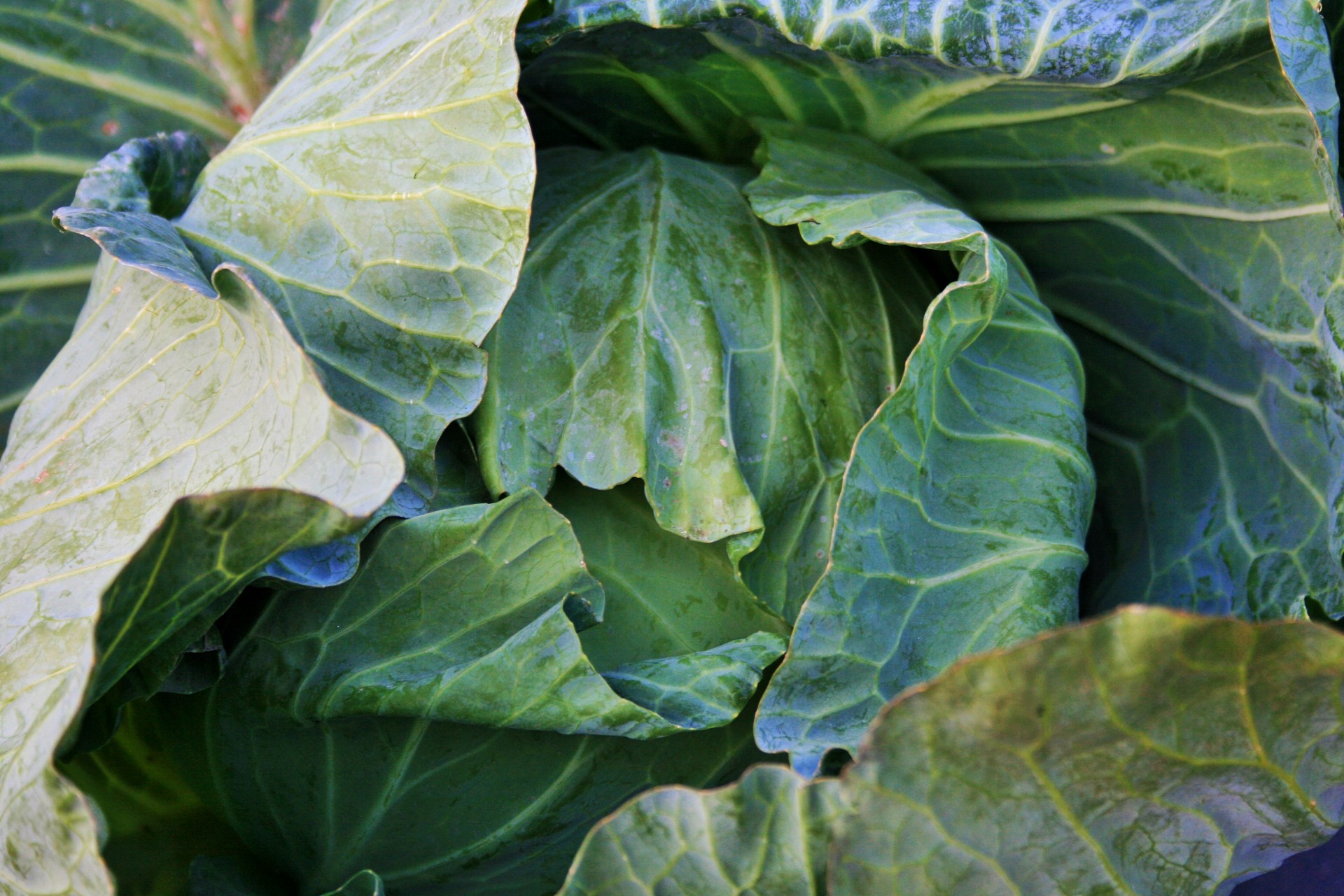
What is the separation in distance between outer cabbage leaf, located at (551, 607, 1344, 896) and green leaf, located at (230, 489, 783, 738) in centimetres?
20

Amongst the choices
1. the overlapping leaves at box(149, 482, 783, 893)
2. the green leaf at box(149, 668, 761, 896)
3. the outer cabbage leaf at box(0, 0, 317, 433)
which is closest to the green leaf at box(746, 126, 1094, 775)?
the overlapping leaves at box(149, 482, 783, 893)

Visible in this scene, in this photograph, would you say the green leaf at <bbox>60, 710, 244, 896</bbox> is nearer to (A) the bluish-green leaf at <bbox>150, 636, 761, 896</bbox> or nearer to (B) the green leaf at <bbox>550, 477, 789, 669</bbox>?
(A) the bluish-green leaf at <bbox>150, 636, 761, 896</bbox>

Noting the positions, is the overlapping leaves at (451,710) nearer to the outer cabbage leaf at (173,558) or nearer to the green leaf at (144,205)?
the outer cabbage leaf at (173,558)

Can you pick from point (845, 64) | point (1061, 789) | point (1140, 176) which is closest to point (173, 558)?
point (1061, 789)

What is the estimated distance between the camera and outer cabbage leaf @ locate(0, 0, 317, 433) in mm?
1705

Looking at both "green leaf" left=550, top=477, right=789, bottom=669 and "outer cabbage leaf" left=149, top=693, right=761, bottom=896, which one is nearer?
"outer cabbage leaf" left=149, top=693, right=761, bottom=896

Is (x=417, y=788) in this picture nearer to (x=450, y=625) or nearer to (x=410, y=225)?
(x=450, y=625)

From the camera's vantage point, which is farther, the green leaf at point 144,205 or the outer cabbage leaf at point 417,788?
the outer cabbage leaf at point 417,788

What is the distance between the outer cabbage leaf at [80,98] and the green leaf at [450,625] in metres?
0.86

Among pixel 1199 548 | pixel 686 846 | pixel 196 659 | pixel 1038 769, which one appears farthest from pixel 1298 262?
pixel 196 659

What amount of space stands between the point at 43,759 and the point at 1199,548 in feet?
4.84

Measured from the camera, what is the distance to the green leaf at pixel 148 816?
142 cm

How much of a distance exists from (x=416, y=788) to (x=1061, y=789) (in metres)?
0.72

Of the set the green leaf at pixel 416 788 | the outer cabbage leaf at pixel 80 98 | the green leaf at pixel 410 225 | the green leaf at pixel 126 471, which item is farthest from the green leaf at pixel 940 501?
the outer cabbage leaf at pixel 80 98
